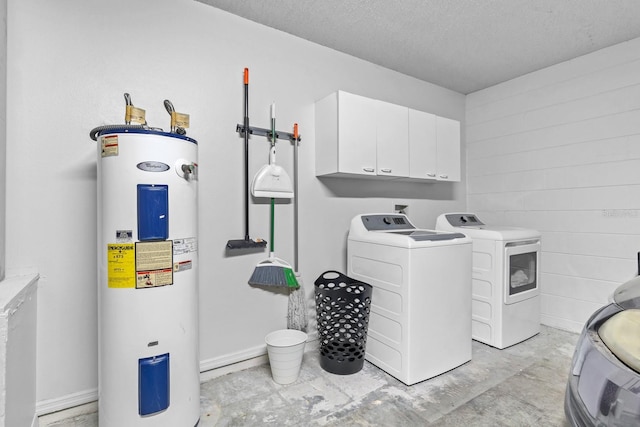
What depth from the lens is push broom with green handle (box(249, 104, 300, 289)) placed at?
7.58ft

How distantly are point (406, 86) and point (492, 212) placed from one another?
1.69m

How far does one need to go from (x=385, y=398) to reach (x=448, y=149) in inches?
89.9

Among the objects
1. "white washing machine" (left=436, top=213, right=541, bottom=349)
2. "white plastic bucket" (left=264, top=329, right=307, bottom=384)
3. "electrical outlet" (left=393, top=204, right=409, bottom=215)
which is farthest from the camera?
"electrical outlet" (left=393, top=204, right=409, bottom=215)

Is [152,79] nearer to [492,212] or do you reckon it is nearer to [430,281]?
[430,281]

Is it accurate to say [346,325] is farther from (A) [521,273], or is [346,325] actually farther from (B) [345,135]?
(A) [521,273]

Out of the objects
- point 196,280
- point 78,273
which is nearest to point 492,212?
point 196,280

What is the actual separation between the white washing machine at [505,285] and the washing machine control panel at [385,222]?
566mm

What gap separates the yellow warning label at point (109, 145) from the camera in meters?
1.45

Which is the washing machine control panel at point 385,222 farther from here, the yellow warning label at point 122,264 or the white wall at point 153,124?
the yellow warning label at point 122,264

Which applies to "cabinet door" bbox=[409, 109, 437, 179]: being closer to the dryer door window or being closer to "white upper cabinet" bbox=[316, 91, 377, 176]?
"white upper cabinet" bbox=[316, 91, 377, 176]

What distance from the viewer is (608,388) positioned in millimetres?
542

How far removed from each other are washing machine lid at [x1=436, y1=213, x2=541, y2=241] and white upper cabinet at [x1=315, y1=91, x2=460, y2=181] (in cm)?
43

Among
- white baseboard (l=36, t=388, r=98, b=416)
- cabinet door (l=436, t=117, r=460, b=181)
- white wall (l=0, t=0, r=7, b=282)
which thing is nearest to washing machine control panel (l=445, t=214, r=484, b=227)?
cabinet door (l=436, t=117, r=460, b=181)

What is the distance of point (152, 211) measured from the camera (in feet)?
4.79
